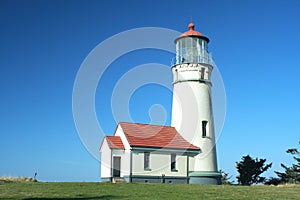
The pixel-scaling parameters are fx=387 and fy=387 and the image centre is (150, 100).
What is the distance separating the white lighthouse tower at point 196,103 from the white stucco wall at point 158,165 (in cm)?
81

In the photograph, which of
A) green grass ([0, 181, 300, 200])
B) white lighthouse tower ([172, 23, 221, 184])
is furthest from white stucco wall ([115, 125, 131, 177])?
green grass ([0, 181, 300, 200])

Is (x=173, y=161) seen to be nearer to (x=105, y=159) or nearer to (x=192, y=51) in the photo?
(x=105, y=159)

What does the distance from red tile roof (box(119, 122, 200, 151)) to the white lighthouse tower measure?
0.71 m

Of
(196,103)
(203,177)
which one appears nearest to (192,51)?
(196,103)

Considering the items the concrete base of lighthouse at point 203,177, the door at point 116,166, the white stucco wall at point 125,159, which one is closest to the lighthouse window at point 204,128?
the concrete base of lighthouse at point 203,177

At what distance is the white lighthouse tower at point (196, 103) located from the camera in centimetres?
2683

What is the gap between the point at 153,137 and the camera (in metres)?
25.9

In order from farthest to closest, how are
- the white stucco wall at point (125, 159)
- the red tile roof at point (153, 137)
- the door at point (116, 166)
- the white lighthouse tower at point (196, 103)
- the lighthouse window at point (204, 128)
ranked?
the lighthouse window at point (204, 128), the white lighthouse tower at point (196, 103), the door at point (116, 166), the red tile roof at point (153, 137), the white stucco wall at point (125, 159)

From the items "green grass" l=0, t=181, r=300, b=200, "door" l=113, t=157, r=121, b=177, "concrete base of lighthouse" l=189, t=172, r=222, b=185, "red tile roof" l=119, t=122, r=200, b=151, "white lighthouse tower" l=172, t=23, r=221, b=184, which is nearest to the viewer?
"green grass" l=0, t=181, r=300, b=200

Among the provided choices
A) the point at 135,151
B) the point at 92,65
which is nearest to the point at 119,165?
the point at 135,151

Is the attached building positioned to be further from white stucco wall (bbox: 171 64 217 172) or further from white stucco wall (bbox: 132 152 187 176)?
white stucco wall (bbox: 171 64 217 172)

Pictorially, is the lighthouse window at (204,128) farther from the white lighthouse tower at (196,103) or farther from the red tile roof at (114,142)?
the red tile roof at (114,142)

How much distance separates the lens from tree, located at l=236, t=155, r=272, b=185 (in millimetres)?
29219

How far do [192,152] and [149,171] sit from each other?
3490mm
